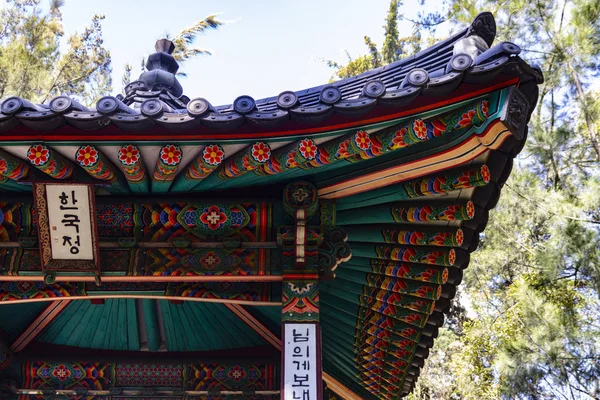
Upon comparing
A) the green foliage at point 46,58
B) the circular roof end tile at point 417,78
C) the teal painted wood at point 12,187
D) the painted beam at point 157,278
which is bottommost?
the painted beam at point 157,278

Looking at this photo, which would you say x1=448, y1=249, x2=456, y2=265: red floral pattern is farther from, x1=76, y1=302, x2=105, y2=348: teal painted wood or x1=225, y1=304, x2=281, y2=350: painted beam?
x1=76, y1=302, x2=105, y2=348: teal painted wood

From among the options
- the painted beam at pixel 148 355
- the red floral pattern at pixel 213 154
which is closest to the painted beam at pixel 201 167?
the red floral pattern at pixel 213 154

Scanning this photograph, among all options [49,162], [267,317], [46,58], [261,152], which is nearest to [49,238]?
[49,162]

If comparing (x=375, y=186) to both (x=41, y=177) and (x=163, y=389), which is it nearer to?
(x=41, y=177)

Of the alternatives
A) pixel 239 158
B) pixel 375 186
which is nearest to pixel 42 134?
pixel 239 158

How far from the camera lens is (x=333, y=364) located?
19.1 feet

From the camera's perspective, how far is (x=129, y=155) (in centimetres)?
338

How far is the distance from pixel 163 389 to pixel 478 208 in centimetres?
351

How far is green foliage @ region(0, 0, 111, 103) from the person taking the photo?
16.5 meters

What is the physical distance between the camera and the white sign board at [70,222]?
12.1 feet

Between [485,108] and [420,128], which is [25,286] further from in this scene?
[485,108]

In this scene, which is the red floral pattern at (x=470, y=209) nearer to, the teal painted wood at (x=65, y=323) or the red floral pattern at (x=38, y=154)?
the red floral pattern at (x=38, y=154)

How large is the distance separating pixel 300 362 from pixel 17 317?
3345 millimetres

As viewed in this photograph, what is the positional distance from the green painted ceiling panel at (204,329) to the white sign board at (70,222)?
1.91m
